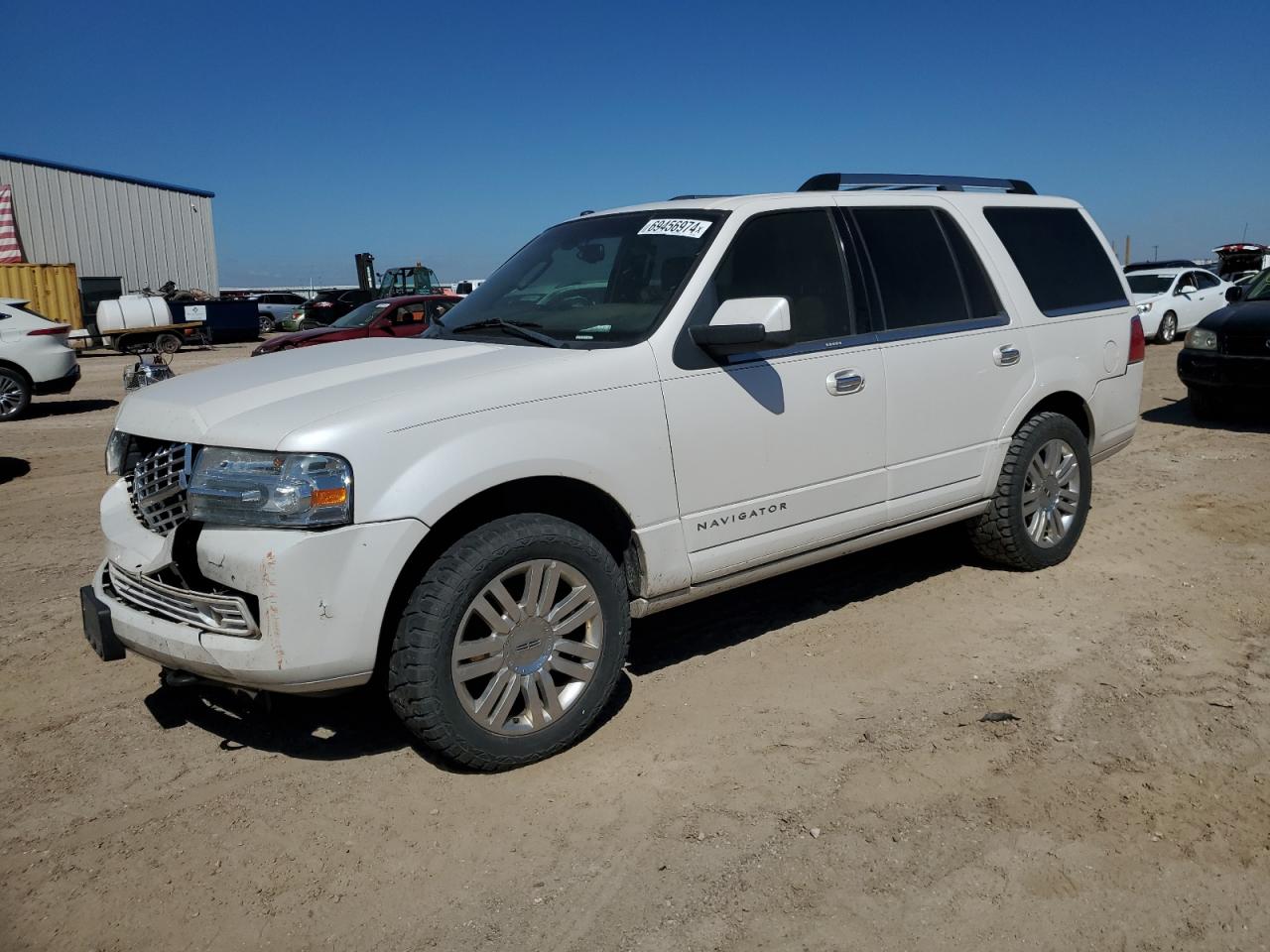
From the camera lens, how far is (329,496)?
3.10 metres

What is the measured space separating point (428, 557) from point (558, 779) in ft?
2.90

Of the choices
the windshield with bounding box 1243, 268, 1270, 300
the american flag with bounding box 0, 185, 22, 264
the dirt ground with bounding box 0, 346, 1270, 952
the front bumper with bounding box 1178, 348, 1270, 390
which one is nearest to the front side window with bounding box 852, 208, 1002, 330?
the dirt ground with bounding box 0, 346, 1270, 952

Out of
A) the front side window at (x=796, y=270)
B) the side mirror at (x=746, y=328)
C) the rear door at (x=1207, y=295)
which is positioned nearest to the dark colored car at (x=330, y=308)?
the rear door at (x=1207, y=295)

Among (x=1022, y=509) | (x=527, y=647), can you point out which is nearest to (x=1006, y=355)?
(x=1022, y=509)

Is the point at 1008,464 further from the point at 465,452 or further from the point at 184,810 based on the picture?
the point at 184,810

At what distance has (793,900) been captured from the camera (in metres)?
2.84

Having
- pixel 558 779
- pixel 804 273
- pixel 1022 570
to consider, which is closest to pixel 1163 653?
pixel 1022 570

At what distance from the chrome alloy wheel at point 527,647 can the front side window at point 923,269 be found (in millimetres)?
2013

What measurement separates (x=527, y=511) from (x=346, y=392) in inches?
30.0

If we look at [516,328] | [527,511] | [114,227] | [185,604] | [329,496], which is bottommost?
[185,604]

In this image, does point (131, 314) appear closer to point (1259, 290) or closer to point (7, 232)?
point (7, 232)

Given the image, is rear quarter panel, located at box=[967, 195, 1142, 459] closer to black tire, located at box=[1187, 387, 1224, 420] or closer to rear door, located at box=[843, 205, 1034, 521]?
rear door, located at box=[843, 205, 1034, 521]

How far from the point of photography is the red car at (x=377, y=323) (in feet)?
53.1

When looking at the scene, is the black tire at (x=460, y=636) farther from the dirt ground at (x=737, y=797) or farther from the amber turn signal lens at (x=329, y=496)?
the amber turn signal lens at (x=329, y=496)
